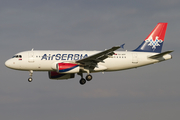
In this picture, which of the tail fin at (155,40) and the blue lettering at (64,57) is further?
the tail fin at (155,40)

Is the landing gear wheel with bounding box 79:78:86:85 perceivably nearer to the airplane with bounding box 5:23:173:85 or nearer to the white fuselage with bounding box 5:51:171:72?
the airplane with bounding box 5:23:173:85

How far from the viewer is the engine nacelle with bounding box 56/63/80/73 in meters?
43.0

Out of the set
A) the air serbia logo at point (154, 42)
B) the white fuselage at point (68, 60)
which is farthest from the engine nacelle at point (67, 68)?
the air serbia logo at point (154, 42)

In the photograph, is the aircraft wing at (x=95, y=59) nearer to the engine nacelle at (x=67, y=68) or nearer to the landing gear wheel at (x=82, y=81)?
the engine nacelle at (x=67, y=68)

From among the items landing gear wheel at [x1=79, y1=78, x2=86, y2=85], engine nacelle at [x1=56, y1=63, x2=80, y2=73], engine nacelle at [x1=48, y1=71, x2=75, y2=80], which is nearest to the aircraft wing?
engine nacelle at [x1=56, y1=63, x2=80, y2=73]

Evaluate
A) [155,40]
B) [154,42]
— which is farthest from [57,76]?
[155,40]

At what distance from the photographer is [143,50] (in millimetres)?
49344

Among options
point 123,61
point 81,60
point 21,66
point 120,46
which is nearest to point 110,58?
point 123,61

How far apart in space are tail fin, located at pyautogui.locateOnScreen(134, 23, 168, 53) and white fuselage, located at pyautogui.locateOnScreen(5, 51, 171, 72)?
181cm

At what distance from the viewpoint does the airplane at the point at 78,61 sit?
4369cm

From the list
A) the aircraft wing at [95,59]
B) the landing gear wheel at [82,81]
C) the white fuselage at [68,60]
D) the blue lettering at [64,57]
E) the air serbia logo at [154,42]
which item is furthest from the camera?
the air serbia logo at [154,42]

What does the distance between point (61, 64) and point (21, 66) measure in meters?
5.65

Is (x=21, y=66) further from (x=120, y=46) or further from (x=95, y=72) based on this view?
(x=120, y=46)

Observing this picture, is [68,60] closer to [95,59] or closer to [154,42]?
[95,59]
